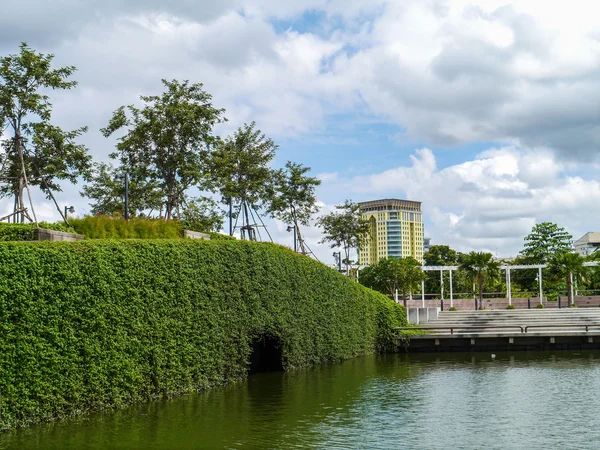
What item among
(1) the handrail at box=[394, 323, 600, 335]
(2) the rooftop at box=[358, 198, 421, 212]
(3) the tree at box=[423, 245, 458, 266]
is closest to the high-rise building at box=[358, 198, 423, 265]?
(2) the rooftop at box=[358, 198, 421, 212]

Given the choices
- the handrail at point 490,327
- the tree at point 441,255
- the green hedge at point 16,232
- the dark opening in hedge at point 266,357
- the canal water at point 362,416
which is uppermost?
the tree at point 441,255

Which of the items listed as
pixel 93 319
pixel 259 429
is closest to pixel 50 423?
pixel 93 319

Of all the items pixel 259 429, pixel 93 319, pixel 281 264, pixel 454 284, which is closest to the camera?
pixel 259 429

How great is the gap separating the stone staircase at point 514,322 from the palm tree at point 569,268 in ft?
30.0

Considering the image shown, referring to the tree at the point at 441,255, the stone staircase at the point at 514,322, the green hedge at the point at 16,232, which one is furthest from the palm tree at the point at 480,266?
the tree at the point at 441,255

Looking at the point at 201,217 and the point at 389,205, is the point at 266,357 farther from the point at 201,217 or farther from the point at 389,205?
the point at 389,205

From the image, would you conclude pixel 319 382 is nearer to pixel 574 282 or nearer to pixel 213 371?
pixel 213 371

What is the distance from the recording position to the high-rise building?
193 m

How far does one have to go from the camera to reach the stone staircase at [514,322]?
38188mm

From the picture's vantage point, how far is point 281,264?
85.4 ft

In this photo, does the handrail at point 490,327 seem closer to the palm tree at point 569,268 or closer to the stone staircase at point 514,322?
the stone staircase at point 514,322

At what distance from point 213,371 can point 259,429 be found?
657 cm

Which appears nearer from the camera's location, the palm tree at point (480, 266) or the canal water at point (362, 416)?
the canal water at point (362, 416)

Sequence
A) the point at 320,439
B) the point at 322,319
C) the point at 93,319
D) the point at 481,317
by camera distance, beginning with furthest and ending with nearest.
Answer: the point at 481,317 < the point at 322,319 < the point at 93,319 < the point at 320,439
